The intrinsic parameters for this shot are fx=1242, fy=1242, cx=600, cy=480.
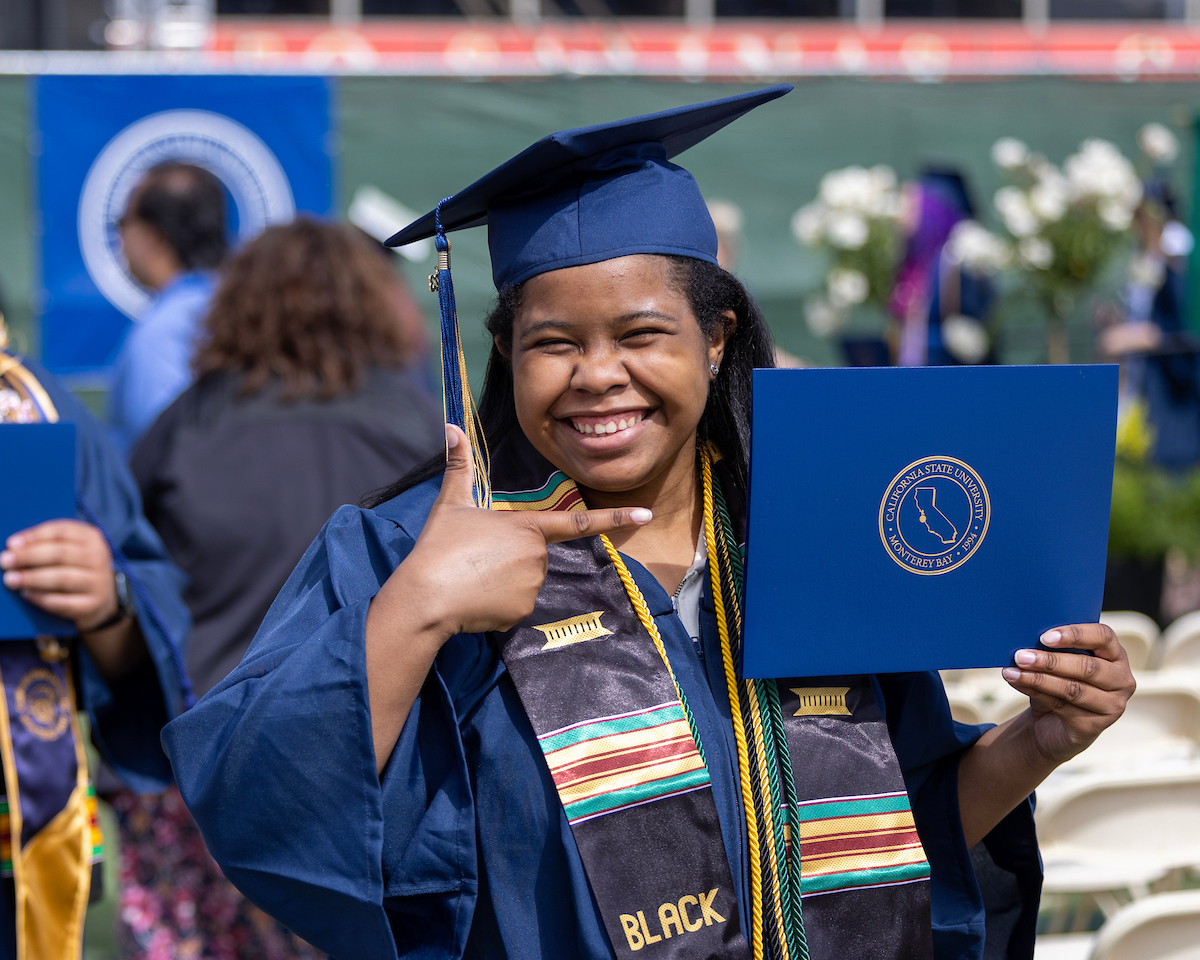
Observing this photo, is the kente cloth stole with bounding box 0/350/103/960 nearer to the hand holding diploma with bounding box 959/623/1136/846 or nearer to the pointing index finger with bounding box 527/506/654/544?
the pointing index finger with bounding box 527/506/654/544

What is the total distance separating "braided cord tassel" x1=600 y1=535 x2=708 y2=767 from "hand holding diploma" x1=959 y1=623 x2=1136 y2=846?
39cm

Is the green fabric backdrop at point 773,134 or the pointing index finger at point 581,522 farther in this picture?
the green fabric backdrop at point 773,134

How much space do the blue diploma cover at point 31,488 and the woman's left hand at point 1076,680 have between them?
1636 millimetres

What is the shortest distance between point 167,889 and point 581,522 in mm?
2391

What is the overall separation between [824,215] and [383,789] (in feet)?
17.5

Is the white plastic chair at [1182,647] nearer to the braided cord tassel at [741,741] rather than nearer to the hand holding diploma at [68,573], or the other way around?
the braided cord tassel at [741,741]

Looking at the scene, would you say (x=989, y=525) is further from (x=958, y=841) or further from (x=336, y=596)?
(x=336, y=596)

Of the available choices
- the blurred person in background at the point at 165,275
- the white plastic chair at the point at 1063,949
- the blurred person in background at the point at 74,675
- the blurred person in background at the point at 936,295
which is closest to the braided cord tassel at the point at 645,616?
the blurred person in background at the point at 74,675

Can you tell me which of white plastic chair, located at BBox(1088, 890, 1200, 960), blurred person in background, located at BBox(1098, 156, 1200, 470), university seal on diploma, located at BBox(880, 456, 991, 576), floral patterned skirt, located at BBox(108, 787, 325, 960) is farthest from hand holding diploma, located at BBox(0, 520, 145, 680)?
blurred person in background, located at BBox(1098, 156, 1200, 470)

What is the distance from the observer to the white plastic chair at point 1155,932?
214 centimetres

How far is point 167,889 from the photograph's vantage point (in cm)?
325

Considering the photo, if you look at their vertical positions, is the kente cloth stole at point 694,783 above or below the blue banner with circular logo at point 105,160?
below

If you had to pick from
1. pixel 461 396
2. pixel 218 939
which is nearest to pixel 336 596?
pixel 461 396

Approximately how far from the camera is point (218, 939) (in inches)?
130
